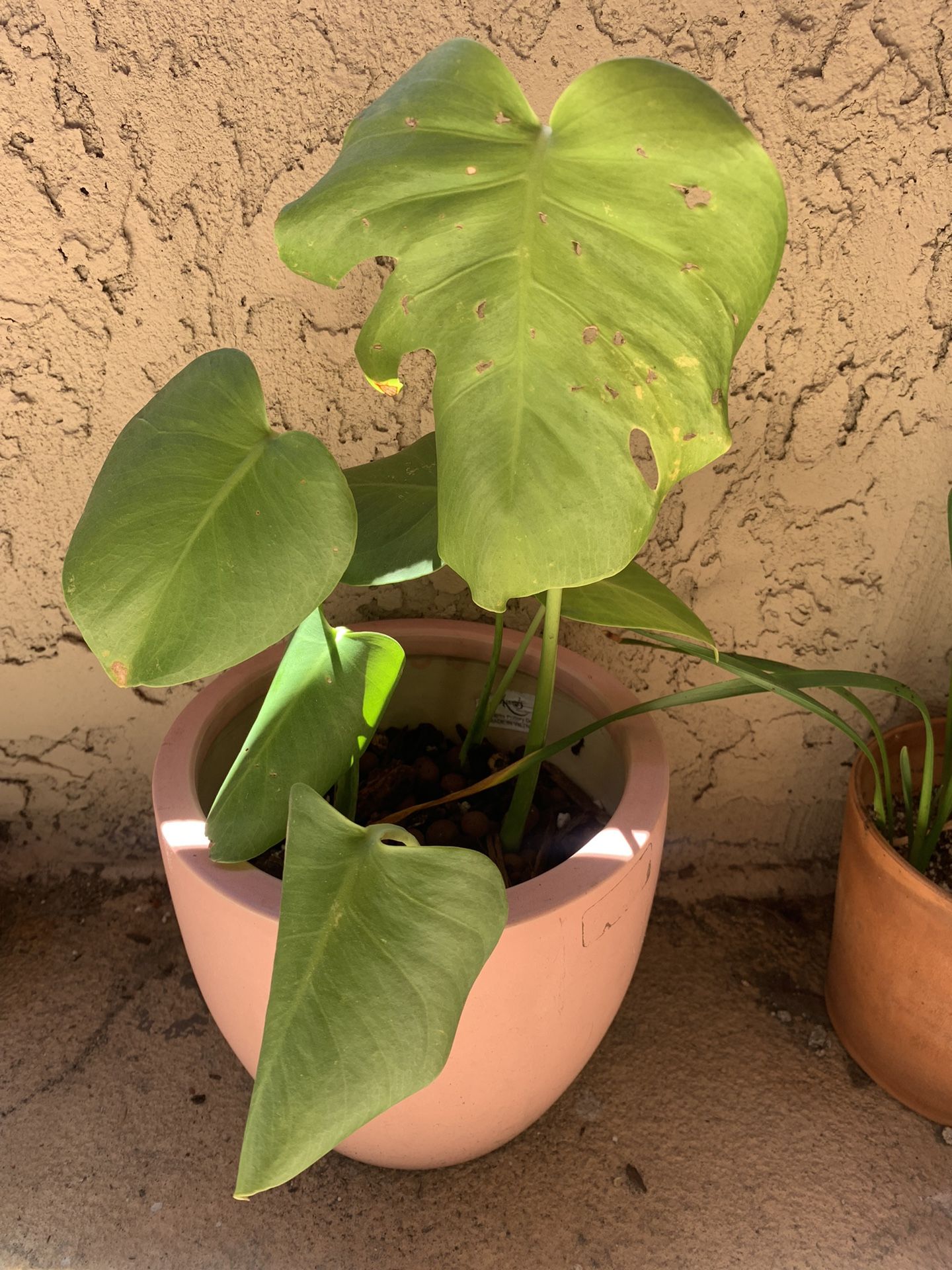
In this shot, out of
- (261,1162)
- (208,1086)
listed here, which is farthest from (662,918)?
(261,1162)

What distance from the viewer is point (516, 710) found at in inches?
42.5

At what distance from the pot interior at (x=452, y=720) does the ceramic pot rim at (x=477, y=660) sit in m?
0.01

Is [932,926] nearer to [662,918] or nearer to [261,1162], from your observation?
[662,918]

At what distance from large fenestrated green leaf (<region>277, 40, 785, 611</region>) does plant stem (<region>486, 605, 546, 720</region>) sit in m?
0.33

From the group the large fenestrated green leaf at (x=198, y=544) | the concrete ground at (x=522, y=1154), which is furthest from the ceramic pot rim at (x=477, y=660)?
the concrete ground at (x=522, y=1154)

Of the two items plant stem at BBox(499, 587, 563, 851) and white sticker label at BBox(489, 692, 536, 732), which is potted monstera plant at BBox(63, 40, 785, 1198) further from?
white sticker label at BBox(489, 692, 536, 732)

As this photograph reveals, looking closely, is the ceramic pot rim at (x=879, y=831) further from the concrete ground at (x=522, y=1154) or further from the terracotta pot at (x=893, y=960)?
the concrete ground at (x=522, y=1154)

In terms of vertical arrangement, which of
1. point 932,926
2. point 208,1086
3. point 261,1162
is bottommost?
point 208,1086

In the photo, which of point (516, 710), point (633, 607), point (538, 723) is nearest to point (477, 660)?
point (516, 710)

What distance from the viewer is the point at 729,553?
1.19 meters

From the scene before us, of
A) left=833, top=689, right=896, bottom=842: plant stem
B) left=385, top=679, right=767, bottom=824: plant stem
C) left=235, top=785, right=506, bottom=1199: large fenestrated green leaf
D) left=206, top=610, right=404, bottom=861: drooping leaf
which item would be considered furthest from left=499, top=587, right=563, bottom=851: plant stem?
left=833, top=689, right=896, bottom=842: plant stem

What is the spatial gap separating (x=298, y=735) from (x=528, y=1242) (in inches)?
24.4

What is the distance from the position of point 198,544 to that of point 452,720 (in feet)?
1.80

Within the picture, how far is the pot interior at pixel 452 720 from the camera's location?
1000mm
